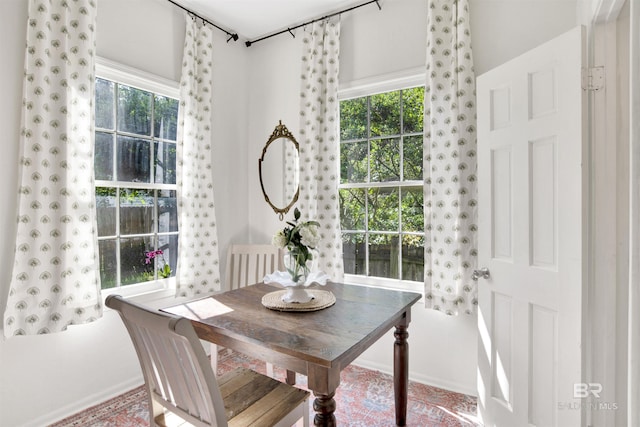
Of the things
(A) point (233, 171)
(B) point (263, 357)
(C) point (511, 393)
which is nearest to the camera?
(B) point (263, 357)

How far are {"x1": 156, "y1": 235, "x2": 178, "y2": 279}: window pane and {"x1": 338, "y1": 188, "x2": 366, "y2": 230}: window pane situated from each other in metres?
1.43

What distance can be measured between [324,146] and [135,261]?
5.70ft

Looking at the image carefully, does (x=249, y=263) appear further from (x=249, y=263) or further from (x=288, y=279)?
(x=288, y=279)

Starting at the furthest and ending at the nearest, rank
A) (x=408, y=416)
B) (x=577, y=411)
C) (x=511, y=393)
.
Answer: (x=408, y=416)
(x=511, y=393)
(x=577, y=411)

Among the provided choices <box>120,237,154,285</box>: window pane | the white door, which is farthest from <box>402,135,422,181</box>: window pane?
<box>120,237,154,285</box>: window pane

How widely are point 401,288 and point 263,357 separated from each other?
1532mm

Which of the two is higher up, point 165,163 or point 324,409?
point 165,163

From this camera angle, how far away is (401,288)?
263 cm

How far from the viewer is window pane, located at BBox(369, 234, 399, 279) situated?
2693 mm

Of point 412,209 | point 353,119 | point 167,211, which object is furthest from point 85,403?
point 353,119

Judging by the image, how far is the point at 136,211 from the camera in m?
2.56

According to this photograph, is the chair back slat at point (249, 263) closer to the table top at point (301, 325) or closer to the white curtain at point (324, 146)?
the white curtain at point (324, 146)

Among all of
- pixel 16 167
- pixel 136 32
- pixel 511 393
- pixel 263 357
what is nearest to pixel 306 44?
pixel 136 32

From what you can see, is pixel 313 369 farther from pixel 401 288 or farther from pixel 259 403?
pixel 401 288
